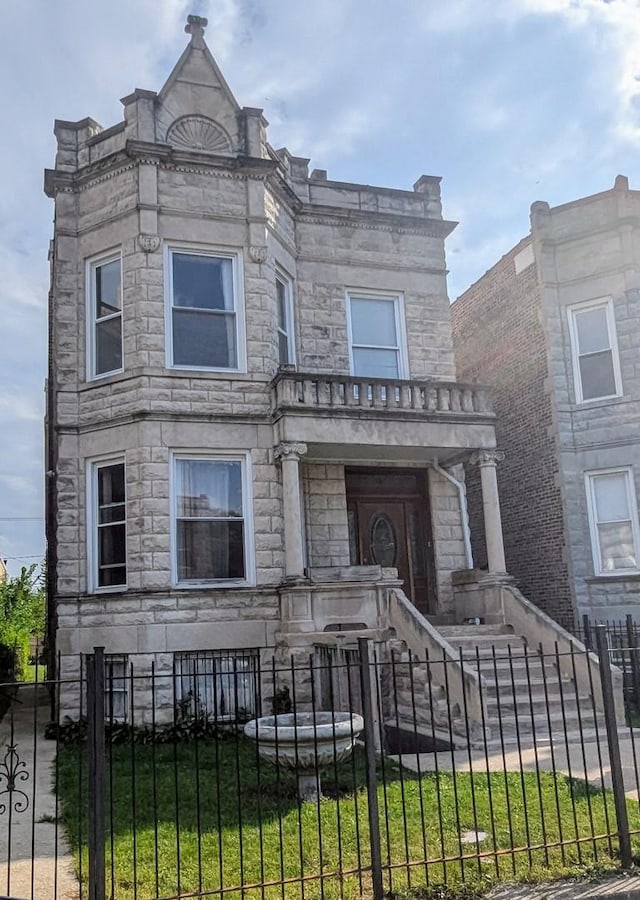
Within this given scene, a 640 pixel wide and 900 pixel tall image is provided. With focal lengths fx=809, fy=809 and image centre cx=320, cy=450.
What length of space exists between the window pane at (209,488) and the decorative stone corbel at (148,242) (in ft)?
12.7

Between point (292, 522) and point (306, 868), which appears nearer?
point (306, 868)

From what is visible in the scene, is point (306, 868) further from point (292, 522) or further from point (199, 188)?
point (199, 188)

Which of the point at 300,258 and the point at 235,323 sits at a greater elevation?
the point at 300,258

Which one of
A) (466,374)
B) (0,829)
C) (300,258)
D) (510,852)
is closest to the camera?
(510,852)

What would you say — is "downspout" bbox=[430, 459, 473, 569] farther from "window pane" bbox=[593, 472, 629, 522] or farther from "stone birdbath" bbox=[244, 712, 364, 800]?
"stone birdbath" bbox=[244, 712, 364, 800]

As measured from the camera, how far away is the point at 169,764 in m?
10.3

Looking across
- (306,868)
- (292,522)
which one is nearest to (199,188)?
(292,522)

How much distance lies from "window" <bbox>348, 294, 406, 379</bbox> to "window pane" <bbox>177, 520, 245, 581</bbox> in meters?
4.45

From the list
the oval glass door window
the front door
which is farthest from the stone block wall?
the oval glass door window

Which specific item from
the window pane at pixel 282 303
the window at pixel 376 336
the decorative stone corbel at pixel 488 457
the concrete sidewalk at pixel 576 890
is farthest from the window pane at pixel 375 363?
the concrete sidewalk at pixel 576 890

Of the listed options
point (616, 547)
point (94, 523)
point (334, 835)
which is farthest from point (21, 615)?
point (334, 835)

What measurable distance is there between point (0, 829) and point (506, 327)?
15.6 meters

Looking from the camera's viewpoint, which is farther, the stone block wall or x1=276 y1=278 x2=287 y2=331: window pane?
x1=276 y1=278 x2=287 y2=331: window pane

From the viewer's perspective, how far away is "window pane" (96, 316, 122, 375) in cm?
1483
